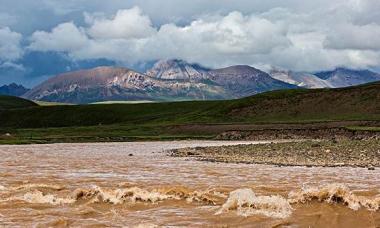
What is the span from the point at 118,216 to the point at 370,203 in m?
10.5

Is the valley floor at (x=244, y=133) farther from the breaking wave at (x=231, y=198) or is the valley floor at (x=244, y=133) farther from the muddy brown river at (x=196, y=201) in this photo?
the breaking wave at (x=231, y=198)

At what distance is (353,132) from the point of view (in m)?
102

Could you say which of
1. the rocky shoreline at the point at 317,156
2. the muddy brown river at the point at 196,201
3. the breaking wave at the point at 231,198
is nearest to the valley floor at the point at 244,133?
the rocky shoreline at the point at 317,156

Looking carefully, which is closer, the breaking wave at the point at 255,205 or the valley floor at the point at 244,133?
the breaking wave at the point at 255,205

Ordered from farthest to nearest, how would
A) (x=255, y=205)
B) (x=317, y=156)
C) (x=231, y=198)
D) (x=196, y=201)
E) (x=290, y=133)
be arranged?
1. (x=290, y=133)
2. (x=317, y=156)
3. (x=196, y=201)
4. (x=231, y=198)
5. (x=255, y=205)

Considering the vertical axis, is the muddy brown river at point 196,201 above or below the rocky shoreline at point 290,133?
below

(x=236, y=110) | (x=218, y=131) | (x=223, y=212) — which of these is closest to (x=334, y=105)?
(x=236, y=110)

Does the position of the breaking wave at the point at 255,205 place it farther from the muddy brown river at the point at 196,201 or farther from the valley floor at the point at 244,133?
the valley floor at the point at 244,133

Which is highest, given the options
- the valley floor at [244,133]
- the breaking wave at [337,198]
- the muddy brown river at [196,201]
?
the valley floor at [244,133]

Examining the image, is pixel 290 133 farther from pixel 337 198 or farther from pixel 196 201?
pixel 337 198

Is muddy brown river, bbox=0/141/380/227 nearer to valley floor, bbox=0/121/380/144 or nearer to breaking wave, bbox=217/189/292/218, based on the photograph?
breaking wave, bbox=217/189/292/218

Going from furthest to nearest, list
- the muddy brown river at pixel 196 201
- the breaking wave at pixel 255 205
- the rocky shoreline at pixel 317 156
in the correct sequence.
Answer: the rocky shoreline at pixel 317 156, the breaking wave at pixel 255 205, the muddy brown river at pixel 196 201

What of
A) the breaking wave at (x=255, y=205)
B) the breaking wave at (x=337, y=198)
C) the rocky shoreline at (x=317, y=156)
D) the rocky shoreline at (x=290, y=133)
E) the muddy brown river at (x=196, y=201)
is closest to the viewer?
the muddy brown river at (x=196, y=201)

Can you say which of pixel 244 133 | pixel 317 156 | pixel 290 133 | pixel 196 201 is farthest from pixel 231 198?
pixel 244 133
